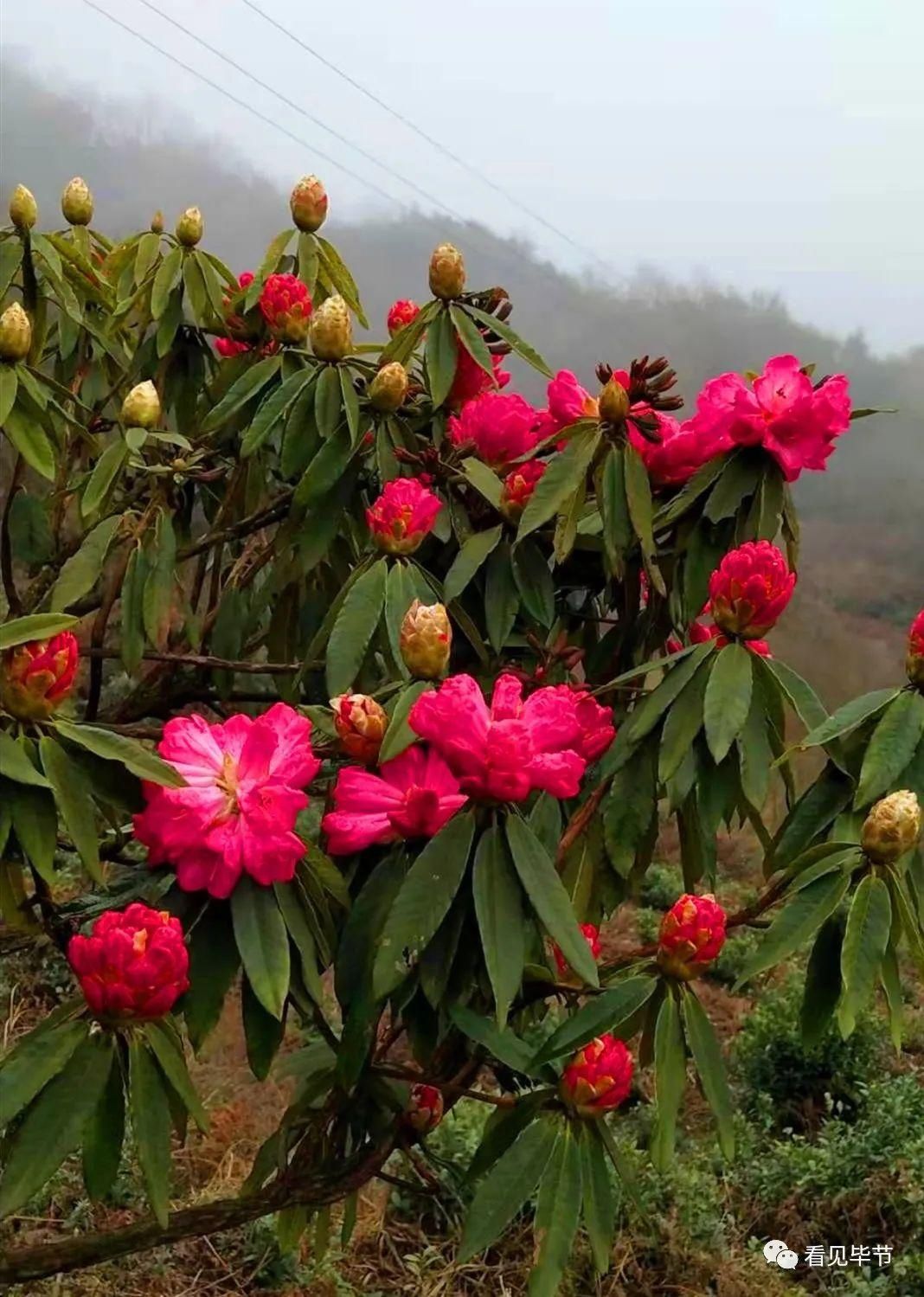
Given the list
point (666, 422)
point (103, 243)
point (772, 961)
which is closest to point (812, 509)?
point (103, 243)

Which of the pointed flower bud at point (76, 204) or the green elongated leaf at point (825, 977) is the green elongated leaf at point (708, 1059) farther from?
the pointed flower bud at point (76, 204)

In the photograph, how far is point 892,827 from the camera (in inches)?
21.5

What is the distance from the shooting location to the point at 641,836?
0.71 m

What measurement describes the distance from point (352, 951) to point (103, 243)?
1126 mm

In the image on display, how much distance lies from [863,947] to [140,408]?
0.69m

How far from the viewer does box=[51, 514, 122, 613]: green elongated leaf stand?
2.31 ft

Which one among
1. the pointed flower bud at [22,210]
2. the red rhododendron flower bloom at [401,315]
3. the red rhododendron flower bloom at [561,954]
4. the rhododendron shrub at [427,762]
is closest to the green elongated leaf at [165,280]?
the rhododendron shrub at [427,762]

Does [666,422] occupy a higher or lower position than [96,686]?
higher

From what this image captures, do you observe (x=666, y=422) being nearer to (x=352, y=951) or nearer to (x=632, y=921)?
(x=352, y=951)

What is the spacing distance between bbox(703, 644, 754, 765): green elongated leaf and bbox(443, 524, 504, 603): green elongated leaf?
0.20 meters

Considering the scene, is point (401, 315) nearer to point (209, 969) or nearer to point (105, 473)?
point (105, 473)

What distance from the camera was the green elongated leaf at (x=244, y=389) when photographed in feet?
3.16

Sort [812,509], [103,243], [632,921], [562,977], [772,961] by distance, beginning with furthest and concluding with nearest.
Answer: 1. [632,921]
2. [812,509]
3. [103,243]
4. [562,977]
5. [772,961]

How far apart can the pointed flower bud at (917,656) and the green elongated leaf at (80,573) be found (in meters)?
0.50
